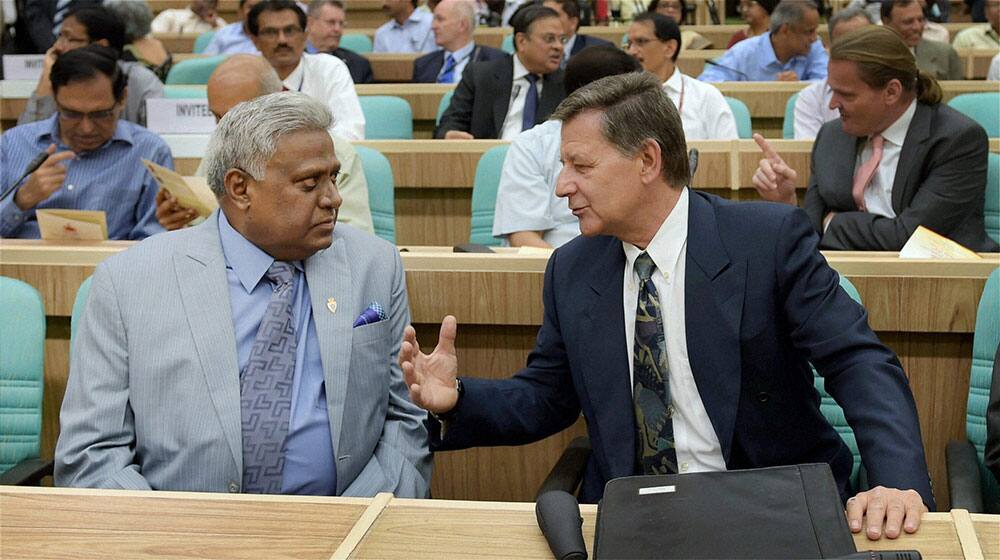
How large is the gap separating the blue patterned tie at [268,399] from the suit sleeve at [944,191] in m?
1.68

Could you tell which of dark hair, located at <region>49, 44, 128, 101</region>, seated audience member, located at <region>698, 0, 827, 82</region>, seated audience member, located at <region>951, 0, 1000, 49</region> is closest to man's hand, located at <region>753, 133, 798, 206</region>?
dark hair, located at <region>49, 44, 128, 101</region>

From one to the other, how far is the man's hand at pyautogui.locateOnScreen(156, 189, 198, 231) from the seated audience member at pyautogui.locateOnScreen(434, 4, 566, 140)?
1.60 m

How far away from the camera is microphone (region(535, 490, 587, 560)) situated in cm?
137

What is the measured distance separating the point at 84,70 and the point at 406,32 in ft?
14.4

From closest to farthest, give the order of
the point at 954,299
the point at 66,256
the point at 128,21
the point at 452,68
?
the point at 954,299
the point at 66,256
the point at 128,21
the point at 452,68

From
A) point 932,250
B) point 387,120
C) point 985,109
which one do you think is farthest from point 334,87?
point 932,250

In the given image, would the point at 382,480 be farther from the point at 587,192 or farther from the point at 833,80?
the point at 833,80

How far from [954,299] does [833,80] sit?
97cm

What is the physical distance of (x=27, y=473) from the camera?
2.12 m

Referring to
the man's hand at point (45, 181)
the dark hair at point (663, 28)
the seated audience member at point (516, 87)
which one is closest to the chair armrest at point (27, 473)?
the man's hand at point (45, 181)

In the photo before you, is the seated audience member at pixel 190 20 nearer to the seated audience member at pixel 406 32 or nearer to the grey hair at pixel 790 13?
the seated audience member at pixel 406 32

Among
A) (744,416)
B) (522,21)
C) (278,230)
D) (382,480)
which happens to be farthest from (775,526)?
(522,21)

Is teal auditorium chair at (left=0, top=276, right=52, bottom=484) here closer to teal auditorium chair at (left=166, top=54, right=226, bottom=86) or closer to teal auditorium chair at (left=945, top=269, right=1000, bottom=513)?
teal auditorium chair at (left=945, top=269, right=1000, bottom=513)

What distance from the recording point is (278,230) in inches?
79.8
